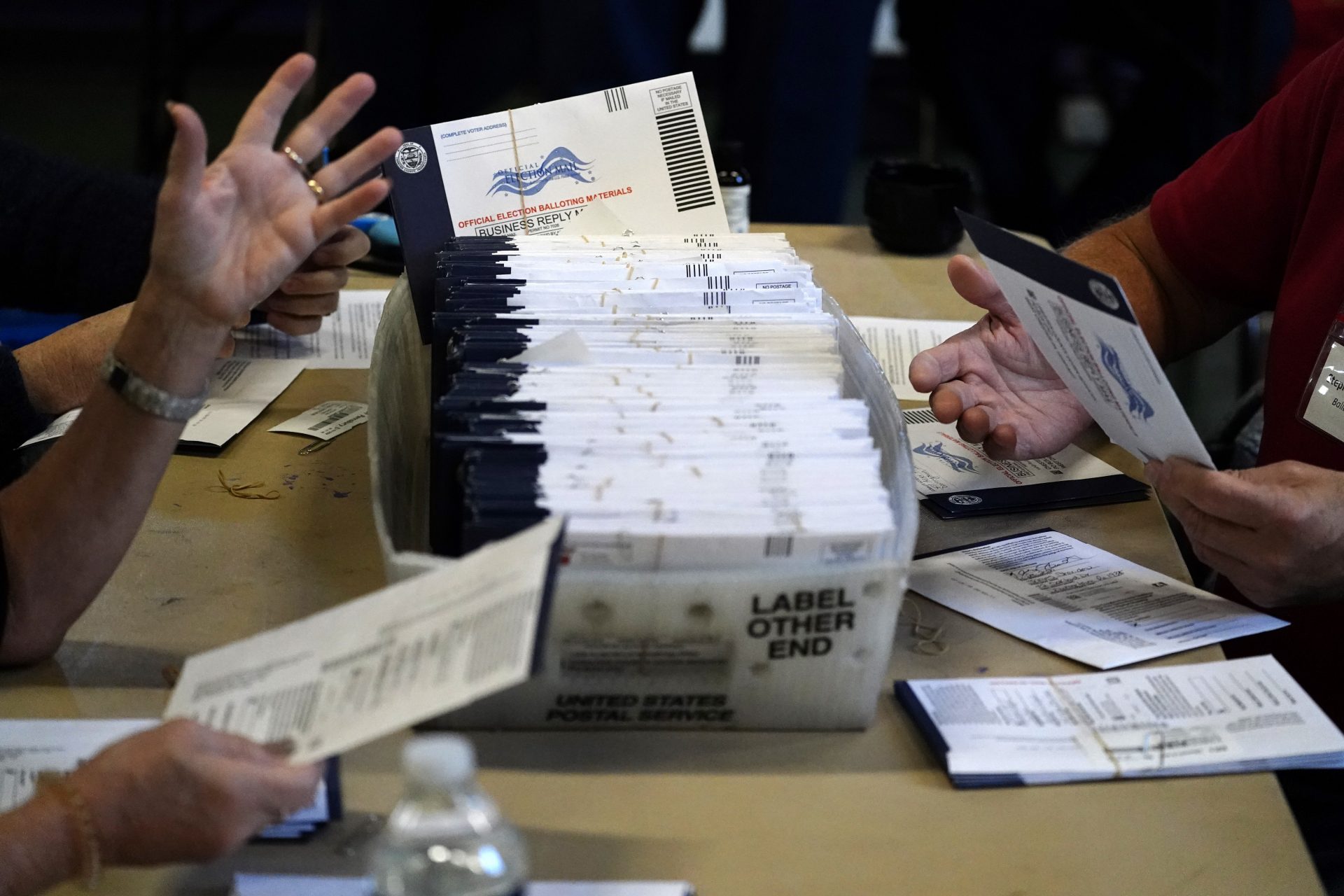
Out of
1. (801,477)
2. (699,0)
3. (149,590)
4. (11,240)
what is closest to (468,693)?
(801,477)

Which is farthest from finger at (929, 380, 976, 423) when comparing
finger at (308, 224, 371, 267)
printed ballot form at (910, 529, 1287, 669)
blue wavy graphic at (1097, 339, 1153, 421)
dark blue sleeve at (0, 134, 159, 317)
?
dark blue sleeve at (0, 134, 159, 317)

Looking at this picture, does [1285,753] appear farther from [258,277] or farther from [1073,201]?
[1073,201]

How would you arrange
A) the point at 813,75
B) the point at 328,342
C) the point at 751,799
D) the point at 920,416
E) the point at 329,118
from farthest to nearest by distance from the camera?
the point at 813,75, the point at 328,342, the point at 920,416, the point at 329,118, the point at 751,799

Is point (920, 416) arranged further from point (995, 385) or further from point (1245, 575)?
point (1245, 575)

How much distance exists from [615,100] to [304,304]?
38cm

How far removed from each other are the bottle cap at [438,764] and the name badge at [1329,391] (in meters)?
0.83

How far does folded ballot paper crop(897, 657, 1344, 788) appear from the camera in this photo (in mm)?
751

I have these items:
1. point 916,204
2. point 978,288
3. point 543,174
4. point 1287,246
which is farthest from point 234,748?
point 916,204

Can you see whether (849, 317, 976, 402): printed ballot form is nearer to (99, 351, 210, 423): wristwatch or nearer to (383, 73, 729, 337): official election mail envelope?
(383, 73, 729, 337): official election mail envelope

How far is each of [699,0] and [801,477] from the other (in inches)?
97.5

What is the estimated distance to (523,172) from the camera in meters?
1.14

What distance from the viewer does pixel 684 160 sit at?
117 cm

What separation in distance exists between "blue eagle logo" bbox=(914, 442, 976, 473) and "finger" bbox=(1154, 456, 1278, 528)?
24cm

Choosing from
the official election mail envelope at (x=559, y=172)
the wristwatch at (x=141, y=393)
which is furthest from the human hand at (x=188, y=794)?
the official election mail envelope at (x=559, y=172)
